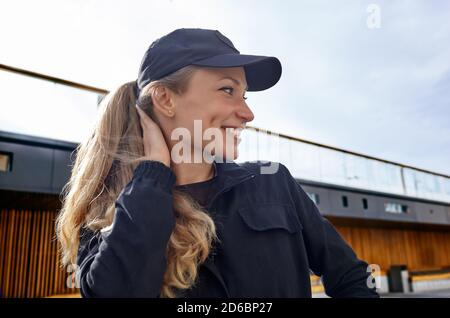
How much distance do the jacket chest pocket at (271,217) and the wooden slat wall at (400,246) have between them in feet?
→ 26.3

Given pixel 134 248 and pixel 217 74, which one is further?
pixel 217 74

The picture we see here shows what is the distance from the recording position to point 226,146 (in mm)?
550

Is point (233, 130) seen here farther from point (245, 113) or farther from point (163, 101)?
point (163, 101)

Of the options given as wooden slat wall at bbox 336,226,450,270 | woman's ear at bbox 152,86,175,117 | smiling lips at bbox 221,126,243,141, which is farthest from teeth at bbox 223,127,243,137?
wooden slat wall at bbox 336,226,450,270

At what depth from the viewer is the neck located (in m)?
0.59

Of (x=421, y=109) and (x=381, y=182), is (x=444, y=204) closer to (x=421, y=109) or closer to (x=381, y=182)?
(x=381, y=182)

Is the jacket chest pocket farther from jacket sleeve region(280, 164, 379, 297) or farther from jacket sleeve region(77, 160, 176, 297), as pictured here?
jacket sleeve region(77, 160, 176, 297)

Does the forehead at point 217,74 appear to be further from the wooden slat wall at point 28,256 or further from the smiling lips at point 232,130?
the wooden slat wall at point 28,256

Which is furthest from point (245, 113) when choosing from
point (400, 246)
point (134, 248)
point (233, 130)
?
point (400, 246)

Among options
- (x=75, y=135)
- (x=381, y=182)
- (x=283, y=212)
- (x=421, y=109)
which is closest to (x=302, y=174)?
(x=381, y=182)

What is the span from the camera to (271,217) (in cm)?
57

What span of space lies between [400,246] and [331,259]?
1048 cm

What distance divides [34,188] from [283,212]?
4043 mm

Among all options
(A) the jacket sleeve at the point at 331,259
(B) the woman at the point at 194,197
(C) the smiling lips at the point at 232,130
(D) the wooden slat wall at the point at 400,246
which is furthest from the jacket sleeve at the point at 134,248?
(D) the wooden slat wall at the point at 400,246
